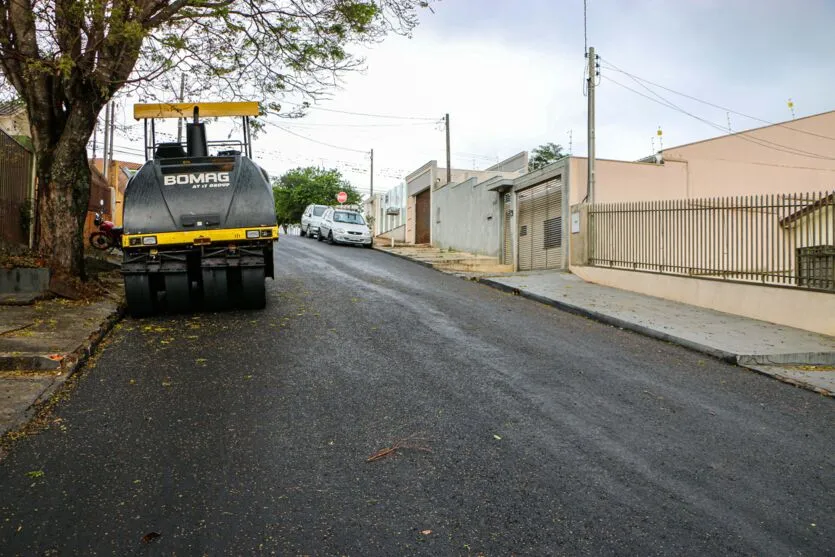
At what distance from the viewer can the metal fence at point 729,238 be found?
1051 centimetres

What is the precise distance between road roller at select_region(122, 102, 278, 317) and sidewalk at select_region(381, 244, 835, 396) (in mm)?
6193

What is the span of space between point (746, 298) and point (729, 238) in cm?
131

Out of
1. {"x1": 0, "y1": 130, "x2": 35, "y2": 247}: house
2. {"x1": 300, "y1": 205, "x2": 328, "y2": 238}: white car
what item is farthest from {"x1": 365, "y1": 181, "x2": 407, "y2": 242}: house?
{"x1": 0, "y1": 130, "x2": 35, "y2": 247}: house

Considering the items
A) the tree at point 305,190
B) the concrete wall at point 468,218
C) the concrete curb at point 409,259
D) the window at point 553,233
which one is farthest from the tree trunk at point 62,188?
the tree at point 305,190

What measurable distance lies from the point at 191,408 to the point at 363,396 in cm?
148

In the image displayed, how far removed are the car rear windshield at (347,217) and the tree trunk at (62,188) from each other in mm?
18465

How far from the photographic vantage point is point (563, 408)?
18.5 feet

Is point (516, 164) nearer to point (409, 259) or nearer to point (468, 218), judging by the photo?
point (468, 218)

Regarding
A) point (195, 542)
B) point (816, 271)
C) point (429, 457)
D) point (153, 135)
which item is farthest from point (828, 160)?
point (195, 542)

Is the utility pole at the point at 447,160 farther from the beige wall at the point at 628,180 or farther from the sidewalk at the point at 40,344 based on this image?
the sidewalk at the point at 40,344

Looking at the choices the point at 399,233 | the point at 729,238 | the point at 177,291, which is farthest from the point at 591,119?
the point at 399,233

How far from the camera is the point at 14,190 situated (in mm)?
12086

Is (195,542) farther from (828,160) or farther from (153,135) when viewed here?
(828,160)

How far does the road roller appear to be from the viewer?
977cm
